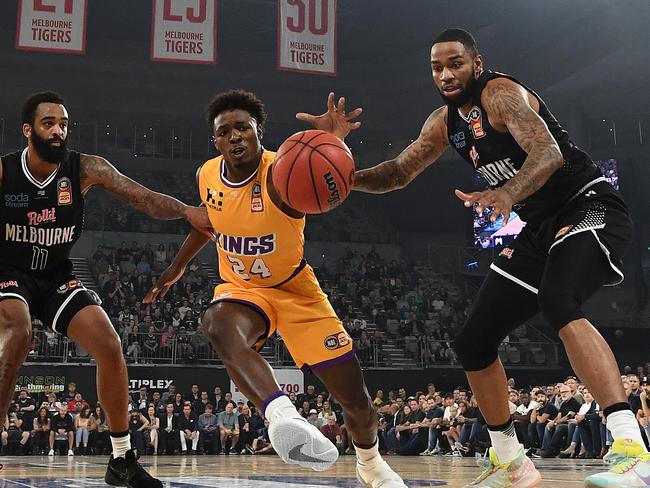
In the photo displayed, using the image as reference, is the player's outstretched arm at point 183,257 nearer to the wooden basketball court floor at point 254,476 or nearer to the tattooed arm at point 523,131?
the wooden basketball court floor at point 254,476

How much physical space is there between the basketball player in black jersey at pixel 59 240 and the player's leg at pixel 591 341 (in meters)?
1.90

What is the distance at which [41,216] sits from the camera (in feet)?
14.5

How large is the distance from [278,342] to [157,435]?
4.48m

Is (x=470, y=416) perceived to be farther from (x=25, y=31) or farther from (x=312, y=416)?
(x=25, y=31)

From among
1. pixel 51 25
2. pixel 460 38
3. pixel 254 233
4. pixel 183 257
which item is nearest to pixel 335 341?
pixel 254 233

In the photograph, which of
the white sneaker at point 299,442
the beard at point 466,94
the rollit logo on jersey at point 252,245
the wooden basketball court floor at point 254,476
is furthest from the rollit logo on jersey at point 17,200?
the beard at point 466,94

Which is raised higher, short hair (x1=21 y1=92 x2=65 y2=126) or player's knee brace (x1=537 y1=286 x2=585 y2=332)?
short hair (x1=21 y1=92 x2=65 y2=126)

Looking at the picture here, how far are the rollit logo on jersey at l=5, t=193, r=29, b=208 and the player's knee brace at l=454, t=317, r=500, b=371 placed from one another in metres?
→ 2.58

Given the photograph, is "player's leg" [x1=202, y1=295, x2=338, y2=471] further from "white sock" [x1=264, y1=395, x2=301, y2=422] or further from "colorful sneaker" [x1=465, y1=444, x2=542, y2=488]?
"colorful sneaker" [x1=465, y1=444, x2=542, y2=488]

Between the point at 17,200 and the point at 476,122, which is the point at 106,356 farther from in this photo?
the point at 476,122

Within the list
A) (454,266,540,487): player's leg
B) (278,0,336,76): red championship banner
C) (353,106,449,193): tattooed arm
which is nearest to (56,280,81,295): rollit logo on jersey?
(353,106,449,193): tattooed arm

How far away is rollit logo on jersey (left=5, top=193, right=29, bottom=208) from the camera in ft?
14.3

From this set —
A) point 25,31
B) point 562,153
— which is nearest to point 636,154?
point 25,31

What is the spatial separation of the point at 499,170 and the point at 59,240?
8.38ft
